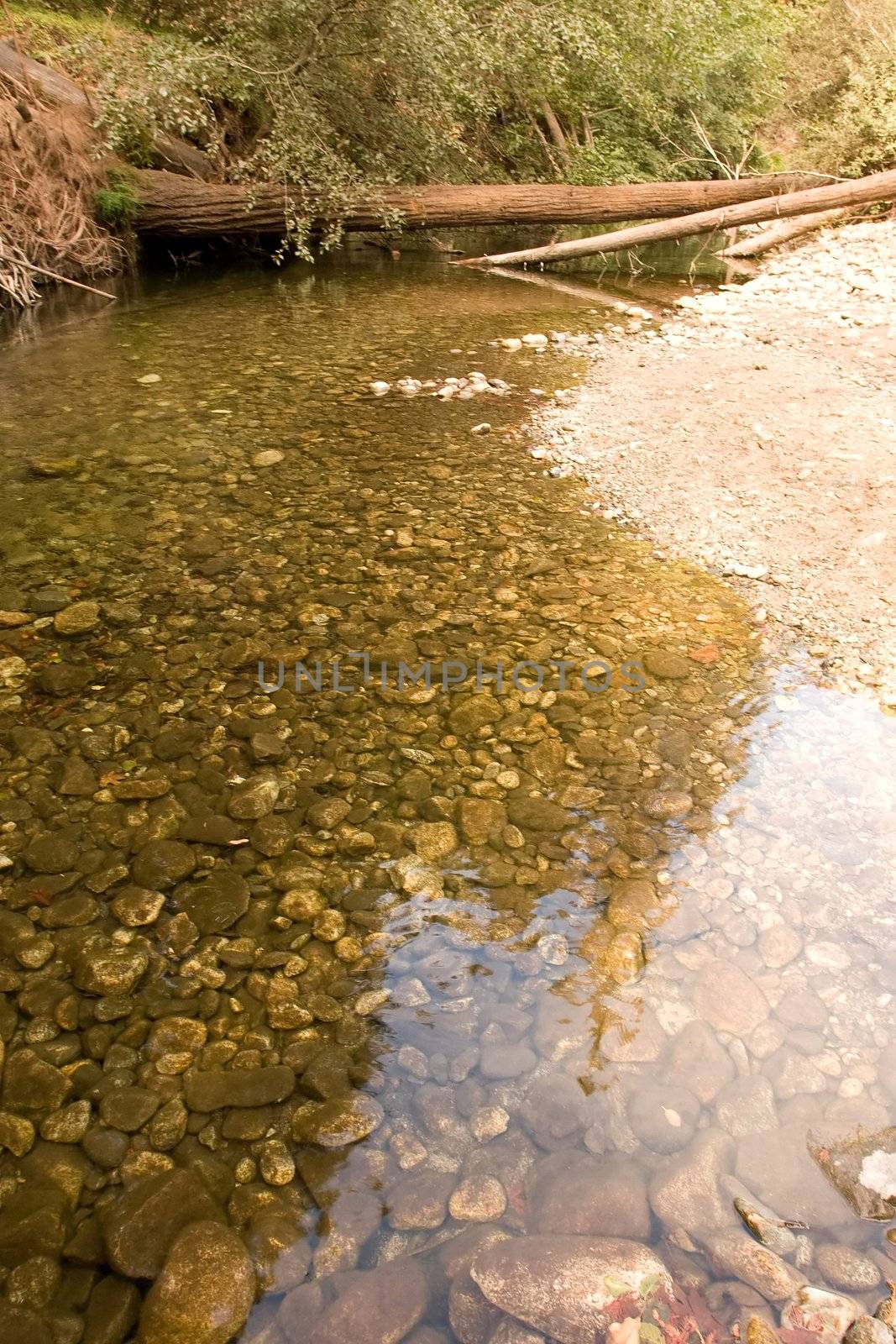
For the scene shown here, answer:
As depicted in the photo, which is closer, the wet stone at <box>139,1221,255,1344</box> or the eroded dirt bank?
the wet stone at <box>139,1221,255,1344</box>

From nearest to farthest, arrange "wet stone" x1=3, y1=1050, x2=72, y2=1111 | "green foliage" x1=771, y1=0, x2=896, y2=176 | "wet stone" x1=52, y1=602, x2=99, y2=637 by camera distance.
Answer: 1. "wet stone" x1=3, y1=1050, x2=72, y2=1111
2. "wet stone" x1=52, y1=602, x2=99, y2=637
3. "green foliage" x1=771, y1=0, x2=896, y2=176

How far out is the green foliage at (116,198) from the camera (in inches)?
456

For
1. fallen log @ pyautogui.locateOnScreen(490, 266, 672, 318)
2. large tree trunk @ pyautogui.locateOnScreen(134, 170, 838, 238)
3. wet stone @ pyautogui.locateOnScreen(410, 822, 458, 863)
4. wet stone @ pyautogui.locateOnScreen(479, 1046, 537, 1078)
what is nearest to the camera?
wet stone @ pyautogui.locateOnScreen(479, 1046, 537, 1078)

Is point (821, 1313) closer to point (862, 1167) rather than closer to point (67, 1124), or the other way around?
point (862, 1167)

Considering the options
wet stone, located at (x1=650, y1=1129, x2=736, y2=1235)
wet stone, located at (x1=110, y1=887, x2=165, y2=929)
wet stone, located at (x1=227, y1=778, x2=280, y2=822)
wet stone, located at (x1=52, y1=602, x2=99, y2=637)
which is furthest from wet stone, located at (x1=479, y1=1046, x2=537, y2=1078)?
wet stone, located at (x1=52, y1=602, x2=99, y2=637)

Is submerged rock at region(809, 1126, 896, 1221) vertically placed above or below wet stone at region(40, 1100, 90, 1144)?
above

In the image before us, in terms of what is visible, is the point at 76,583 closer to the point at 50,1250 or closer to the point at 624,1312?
the point at 50,1250

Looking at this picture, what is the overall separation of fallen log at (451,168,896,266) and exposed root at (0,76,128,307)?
6.28 metres

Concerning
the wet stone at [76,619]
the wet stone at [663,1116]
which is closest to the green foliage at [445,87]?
the wet stone at [76,619]

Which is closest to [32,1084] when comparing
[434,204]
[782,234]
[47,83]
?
[47,83]

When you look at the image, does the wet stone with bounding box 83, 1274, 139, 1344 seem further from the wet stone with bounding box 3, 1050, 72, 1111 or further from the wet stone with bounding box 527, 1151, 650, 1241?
the wet stone with bounding box 527, 1151, 650, 1241

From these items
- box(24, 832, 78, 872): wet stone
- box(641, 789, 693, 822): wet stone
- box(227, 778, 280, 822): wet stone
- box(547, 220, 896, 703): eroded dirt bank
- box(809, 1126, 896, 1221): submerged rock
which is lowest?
box(809, 1126, 896, 1221): submerged rock

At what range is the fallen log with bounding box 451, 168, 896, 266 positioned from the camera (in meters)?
14.3

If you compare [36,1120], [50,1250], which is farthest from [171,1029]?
[50,1250]
